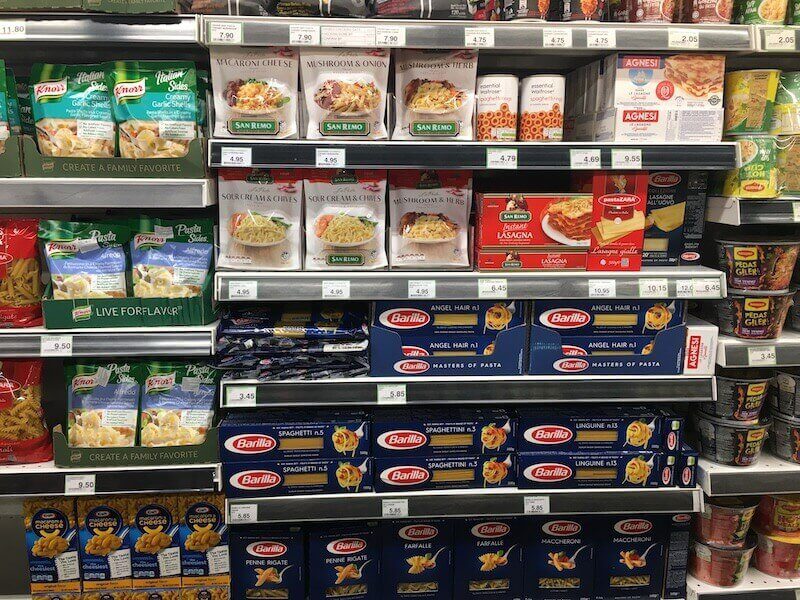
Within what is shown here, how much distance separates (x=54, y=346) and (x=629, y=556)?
210 centimetres

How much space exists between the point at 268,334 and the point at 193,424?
1.30 feet

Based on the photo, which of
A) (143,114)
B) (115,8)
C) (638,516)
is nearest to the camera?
(115,8)

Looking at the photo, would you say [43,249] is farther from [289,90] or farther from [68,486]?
[289,90]

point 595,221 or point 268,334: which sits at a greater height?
point 595,221

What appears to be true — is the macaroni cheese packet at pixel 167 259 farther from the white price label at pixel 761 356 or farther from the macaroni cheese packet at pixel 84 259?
the white price label at pixel 761 356

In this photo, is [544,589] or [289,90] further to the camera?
[544,589]

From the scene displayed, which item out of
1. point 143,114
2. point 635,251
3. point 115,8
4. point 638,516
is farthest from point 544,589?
point 115,8

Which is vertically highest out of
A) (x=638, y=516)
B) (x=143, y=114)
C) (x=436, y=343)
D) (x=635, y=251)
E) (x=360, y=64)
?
(x=360, y=64)

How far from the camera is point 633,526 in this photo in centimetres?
228

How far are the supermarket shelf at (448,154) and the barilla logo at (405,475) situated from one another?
3.33 ft

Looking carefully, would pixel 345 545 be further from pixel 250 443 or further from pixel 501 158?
pixel 501 158

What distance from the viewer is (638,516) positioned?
89.7 inches

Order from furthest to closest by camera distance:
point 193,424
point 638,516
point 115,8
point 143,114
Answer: point 638,516, point 193,424, point 143,114, point 115,8

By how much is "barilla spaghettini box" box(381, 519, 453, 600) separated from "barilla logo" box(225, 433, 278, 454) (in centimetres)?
51
